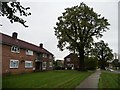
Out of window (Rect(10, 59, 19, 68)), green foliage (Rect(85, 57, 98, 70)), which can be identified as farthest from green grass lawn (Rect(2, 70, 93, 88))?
green foliage (Rect(85, 57, 98, 70))

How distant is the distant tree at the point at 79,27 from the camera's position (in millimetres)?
57000

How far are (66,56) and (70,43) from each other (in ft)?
140

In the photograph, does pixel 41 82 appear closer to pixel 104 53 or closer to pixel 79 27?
pixel 79 27

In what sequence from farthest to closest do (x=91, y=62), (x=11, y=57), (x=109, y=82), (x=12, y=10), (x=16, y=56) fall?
(x=91, y=62), (x=16, y=56), (x=11, y=57), (x=109, y=82), (x=12, y=10)

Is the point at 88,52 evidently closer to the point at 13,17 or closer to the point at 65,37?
the point at 65,37

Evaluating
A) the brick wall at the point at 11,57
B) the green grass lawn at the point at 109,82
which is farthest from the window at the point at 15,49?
the green grass lawn at the point at 109,82

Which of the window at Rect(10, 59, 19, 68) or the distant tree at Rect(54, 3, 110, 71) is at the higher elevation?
the distant tree at Rect(54, 3, 110, 71)

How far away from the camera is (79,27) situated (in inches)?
2287

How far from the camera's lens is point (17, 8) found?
1554 cm

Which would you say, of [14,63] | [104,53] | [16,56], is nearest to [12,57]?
[14,63]

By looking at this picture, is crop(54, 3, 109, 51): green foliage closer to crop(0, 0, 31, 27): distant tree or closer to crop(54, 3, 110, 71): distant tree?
crop(54, 3, 110, 71): distant tree

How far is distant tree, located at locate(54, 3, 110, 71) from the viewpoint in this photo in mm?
57000

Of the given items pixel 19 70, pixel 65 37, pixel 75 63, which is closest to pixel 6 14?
pixel 19 70

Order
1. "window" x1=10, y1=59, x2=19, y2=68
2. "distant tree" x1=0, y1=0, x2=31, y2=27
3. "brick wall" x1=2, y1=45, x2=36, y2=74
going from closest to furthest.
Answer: "distant tree" x1=0, y1=0, x2=31, y2=27, "brick wall" x1=2, y1=45, x2=36, y2=74, "window" x1=10, y1=59, x2=19, y2=68
